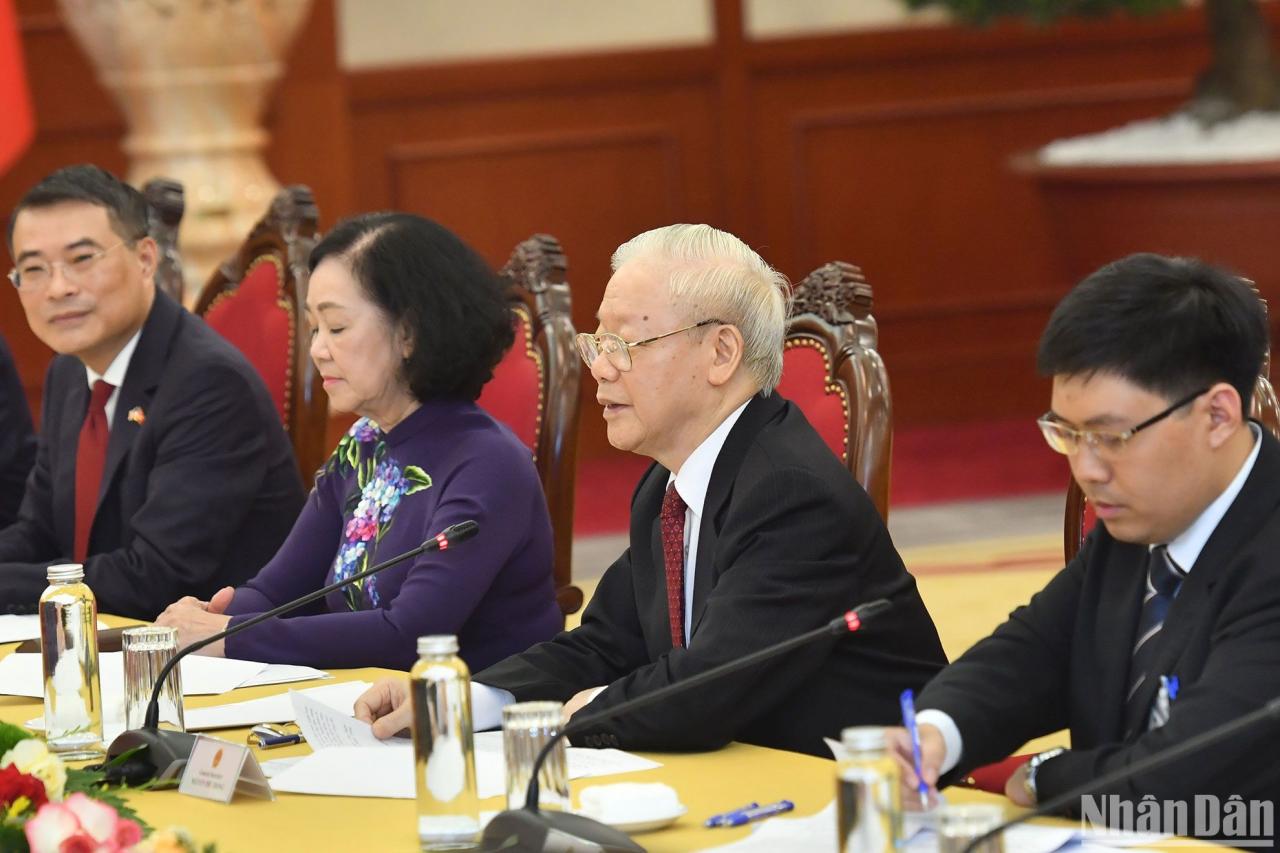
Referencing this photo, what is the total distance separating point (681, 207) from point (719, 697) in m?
5.11

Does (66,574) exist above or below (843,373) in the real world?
below

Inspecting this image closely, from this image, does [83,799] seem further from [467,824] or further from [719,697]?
[719,697]

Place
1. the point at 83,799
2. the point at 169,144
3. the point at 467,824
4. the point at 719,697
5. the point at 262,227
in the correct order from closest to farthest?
1. the point at 83,799
2. the point at 467,824
3. the point at 719,697
4. the point at 262,227
5. the point at 169,144

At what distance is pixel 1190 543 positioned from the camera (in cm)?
194

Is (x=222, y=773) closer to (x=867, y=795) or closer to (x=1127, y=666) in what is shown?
(x=867, y=795)

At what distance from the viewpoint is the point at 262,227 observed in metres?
4.04

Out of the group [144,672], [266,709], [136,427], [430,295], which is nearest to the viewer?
[144,672]

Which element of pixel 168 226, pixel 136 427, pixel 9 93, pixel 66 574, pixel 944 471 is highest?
pixel 9 93

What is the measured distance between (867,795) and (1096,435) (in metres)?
0.62

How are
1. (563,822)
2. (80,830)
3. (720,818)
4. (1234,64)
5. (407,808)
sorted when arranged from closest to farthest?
(80,830) → (563,822) → (720,818) → (407,808) → (1234,64)

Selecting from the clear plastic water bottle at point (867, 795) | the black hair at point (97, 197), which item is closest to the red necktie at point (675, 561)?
the clear plastic water bottle at point (867, 795)

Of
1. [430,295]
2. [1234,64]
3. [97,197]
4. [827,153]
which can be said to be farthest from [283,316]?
[827,153]

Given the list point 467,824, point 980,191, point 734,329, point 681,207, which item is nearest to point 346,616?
point 734,329

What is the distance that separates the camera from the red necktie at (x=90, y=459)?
3.43 metres
